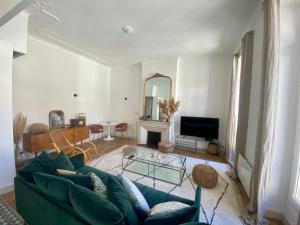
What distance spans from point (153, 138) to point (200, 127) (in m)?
1.63

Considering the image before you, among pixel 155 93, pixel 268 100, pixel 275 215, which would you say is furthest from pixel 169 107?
pixel 275 215

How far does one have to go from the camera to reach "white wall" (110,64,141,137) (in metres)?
5.91

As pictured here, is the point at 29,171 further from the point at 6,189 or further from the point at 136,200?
the point at 6,189

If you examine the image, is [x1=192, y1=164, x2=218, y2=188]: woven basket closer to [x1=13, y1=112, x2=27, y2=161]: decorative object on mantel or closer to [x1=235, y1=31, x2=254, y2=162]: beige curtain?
[x1=235, y1=31, x2=254, y2=162]: beige curtain

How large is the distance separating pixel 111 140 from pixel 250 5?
5.17 meters

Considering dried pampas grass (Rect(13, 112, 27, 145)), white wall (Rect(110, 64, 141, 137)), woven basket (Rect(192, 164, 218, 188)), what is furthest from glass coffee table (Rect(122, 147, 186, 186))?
white wall (Rect(110, 64, 141, 137))

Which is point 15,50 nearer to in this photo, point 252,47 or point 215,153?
point 252,47

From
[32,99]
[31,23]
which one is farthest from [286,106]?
[32,99]

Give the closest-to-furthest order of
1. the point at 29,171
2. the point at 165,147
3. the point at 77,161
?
the point at 29,171 → the point at 77,161 → the point at 165,147

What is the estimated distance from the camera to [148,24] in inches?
112

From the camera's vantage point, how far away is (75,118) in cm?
486

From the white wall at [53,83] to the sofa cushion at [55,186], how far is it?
2981 millimetres

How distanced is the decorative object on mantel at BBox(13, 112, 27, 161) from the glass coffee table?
2.29 metres

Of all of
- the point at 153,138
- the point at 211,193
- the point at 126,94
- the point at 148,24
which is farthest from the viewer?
the point at 126,94
